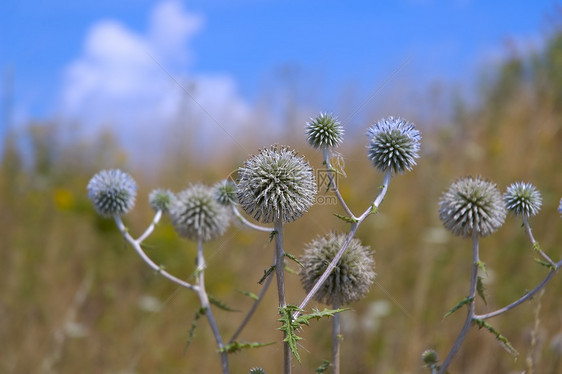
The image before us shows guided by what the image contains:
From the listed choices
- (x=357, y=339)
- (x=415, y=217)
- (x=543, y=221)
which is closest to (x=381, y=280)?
(x=357, y=339)

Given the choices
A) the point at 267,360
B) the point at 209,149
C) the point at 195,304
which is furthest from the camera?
the point at 209,149

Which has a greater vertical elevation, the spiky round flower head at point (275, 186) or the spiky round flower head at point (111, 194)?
the spiky round flower head at point (111, 194)

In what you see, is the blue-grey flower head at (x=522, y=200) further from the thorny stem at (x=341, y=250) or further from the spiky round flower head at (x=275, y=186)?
the spiky round flower head at (x=275, y=186)

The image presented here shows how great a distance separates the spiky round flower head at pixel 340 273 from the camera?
2422 mm

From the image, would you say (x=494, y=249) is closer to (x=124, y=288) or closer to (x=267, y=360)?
(x=267, y=360)

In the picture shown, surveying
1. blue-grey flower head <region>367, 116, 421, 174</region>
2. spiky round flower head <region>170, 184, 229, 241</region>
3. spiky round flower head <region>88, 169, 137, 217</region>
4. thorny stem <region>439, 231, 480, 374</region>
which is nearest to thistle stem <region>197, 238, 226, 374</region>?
spiky round flower head <region>170, 184, 229, 241</region>

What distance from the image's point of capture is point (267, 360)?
538 cm

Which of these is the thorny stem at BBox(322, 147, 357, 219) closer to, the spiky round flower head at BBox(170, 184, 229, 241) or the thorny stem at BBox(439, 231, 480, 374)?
the thorny stem at BBox(439, 231, 480, 374)

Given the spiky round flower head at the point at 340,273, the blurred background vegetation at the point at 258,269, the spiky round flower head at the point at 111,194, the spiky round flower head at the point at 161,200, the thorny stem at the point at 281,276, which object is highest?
the blurred background vegetation at the point at 258,269

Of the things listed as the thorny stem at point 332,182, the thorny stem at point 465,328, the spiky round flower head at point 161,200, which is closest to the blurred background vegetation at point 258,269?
the spiky round flower head at point 161,200

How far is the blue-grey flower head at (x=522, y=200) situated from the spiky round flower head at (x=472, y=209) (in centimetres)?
7

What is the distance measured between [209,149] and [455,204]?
10.3 metres

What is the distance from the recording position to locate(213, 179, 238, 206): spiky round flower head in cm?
286

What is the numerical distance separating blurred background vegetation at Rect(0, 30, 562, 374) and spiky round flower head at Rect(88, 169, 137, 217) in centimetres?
109
